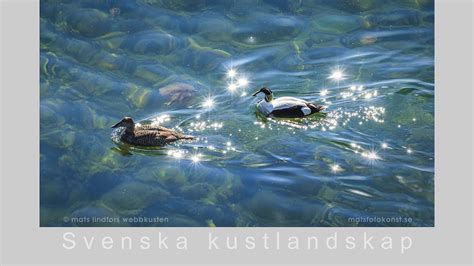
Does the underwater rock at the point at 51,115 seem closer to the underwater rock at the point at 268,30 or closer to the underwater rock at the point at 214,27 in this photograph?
the underwater rock at the point at 214,27

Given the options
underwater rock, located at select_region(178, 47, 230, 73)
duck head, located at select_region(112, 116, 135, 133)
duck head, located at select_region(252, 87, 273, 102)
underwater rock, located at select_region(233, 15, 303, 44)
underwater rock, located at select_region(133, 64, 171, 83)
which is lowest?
duck head, located at select_region(112, 116, 135, 133)

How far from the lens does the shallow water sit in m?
10.1

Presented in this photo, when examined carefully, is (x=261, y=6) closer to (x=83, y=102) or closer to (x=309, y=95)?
(x=309, y=95)

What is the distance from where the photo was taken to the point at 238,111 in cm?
1260

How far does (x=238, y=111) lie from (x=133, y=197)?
10.0ft

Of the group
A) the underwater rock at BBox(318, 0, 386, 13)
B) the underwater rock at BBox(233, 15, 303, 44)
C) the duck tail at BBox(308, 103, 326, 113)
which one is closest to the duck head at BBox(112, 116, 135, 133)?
the duck tail at BBox(308, 103, 326, 113)

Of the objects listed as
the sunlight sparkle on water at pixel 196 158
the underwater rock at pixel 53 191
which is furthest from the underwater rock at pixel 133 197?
the sunlight sparkle on water at pixel 196 158

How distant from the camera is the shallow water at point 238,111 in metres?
10.1

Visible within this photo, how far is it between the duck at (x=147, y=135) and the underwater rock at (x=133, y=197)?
102 centimetres

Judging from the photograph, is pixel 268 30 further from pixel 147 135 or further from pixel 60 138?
pixel 60 138

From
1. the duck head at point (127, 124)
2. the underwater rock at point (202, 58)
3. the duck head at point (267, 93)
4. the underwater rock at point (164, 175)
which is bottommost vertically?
the underwater rock at point (164, 175)

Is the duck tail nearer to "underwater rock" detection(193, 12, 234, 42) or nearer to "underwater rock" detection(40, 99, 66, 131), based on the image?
"underwater rock" detection(193, 12, 234, 42)

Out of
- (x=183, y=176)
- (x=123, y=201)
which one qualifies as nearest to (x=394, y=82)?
(x=183, y=176)

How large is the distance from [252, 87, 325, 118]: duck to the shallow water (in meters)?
0.14
